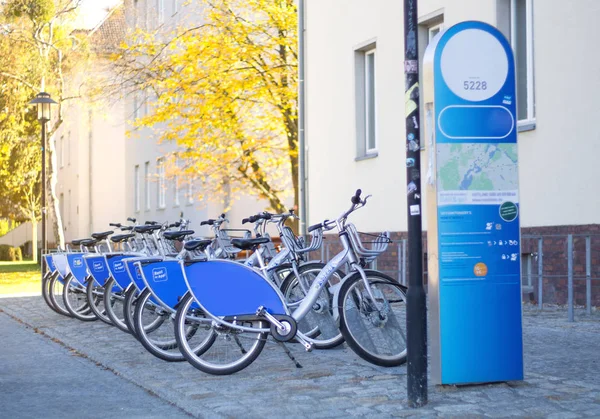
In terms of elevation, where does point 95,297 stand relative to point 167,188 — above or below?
below

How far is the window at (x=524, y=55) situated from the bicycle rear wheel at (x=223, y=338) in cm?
673

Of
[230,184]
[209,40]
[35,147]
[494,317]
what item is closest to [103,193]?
[35,147]

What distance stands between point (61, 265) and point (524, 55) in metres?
6.84

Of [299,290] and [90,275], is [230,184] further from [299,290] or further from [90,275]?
[299,290]

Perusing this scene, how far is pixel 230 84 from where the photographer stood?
2423 centimetres

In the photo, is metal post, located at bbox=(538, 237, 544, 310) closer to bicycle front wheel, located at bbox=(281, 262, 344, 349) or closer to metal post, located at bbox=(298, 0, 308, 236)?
bicycle front wheel, located at bbox=(281, 262, 344, 349)

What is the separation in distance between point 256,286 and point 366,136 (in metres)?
10.5

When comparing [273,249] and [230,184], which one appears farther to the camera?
[230,184]

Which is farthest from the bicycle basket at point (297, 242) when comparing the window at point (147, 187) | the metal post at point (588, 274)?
the window at point (147, 187)

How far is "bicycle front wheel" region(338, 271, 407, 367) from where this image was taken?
27.3 ft

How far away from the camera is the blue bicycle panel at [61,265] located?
14.1 metres

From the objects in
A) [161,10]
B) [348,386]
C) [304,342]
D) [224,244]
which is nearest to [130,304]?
[224,244]

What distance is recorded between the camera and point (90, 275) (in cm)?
1288

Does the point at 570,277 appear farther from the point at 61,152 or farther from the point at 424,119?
the point at 61,152
